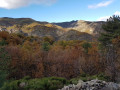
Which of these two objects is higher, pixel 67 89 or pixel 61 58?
pixel 67 89

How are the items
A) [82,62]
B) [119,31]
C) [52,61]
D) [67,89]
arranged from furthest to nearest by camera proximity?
1. [119,31]
2. [52,61]
3. [82,62]
4. [67,89]

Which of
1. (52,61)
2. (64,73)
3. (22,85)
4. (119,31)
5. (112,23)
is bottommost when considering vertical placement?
(64,73)

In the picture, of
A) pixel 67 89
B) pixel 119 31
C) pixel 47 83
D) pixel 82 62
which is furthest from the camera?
pixel 119 31

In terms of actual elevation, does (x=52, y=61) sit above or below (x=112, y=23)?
below

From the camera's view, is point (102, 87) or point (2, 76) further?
point (2, 76)

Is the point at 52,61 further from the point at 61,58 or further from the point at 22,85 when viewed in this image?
the point at 22,85

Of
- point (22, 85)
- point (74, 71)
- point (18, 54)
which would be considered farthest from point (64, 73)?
point (22, 85)

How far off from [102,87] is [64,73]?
9.56 metres

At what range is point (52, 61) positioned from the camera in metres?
15.8

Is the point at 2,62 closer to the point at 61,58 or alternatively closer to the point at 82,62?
the point at 61,58

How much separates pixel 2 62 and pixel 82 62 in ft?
29.3

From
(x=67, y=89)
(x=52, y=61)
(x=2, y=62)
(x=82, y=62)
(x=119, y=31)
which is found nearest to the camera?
(x=67, y=89)

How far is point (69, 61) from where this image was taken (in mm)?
15859

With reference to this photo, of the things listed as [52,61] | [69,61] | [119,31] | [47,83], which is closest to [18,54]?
[52,61]
